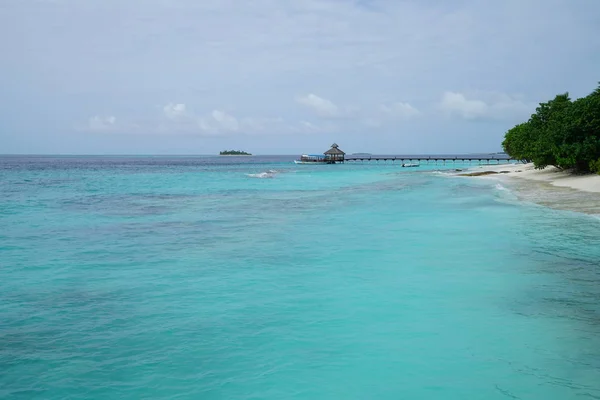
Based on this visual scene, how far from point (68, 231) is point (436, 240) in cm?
1418

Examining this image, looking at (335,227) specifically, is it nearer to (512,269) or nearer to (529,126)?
(512,269)

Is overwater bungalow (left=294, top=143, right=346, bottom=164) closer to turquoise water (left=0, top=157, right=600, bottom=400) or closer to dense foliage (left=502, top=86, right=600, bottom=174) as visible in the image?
dense foliage (left=502, top=86, right=600, bottom=174)

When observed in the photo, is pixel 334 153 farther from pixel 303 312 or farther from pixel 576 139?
pixel 303 312

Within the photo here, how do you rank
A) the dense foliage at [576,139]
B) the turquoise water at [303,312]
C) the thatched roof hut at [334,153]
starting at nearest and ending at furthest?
1. the turquoise water at [303,312]
2. the dense foliage at [576,139]
3. the thatched roof hut at [334,153]

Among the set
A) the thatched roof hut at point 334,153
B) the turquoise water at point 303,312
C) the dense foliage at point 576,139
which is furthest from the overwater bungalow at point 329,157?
the turquoise water at point 303,312

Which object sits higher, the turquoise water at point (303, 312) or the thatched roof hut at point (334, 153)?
the thatched roof hut at point (334, 153)

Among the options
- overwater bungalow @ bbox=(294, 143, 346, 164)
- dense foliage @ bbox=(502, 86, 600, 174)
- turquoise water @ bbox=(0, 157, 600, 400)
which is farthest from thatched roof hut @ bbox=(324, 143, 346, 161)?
turquoise water @ bbox=(0, 157, 600, 400)

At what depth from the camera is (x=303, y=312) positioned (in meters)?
9.78

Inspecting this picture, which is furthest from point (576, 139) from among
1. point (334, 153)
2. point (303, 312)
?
point (334, 153)

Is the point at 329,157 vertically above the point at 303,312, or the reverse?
the point at 329,157

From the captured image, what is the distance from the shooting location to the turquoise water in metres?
6.88

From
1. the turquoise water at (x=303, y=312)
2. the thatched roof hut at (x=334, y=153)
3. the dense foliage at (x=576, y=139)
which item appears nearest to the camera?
the turquoise water at (x=303, y=312)

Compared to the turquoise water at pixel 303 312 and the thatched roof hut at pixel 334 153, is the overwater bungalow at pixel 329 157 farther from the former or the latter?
the turquoise water at pixel 303 312

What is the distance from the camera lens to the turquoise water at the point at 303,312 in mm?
6875
